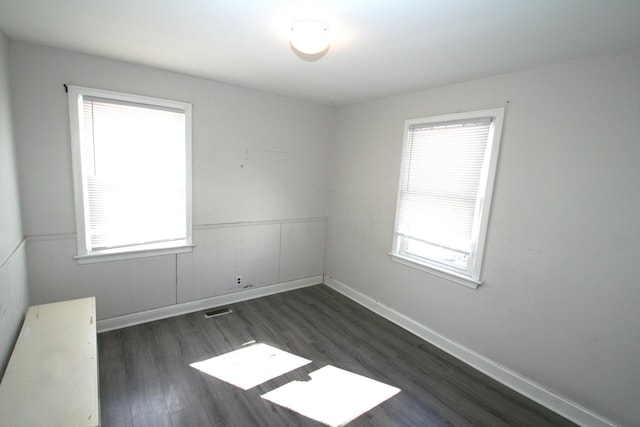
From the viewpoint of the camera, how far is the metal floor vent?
321cm

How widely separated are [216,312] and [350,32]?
3.04 m

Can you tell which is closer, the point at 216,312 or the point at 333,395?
the point at 333,395

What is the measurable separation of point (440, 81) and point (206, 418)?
3265mm

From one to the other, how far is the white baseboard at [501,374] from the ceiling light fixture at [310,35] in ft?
9.12

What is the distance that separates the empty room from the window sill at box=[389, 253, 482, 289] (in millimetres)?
24

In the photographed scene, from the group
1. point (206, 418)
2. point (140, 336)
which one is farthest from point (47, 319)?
point (206, 418)

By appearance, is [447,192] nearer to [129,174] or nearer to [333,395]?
[333,395]

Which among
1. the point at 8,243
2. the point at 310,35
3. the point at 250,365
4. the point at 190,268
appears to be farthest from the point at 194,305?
the point at 310,35

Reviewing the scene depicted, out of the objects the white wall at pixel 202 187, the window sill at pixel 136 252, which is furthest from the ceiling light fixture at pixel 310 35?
the window sill at pixel 136 252

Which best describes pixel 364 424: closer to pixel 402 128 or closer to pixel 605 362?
pixel 605 362

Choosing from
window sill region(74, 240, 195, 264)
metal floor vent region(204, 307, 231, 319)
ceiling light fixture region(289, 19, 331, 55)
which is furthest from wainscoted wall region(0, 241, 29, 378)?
ceiling light fixture region(289, 19, 331, 55)

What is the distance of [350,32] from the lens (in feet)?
5.79

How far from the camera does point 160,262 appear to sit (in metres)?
3.00

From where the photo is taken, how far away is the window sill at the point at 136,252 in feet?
8.69
